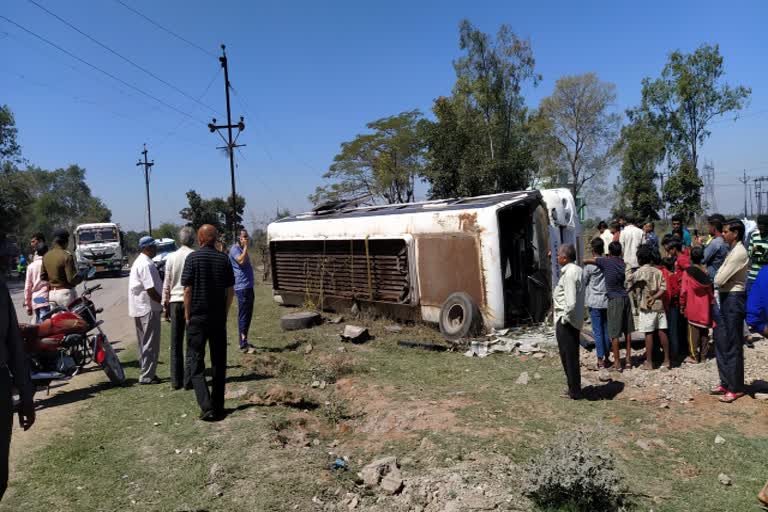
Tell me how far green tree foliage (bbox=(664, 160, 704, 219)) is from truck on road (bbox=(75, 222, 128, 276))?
2560cm

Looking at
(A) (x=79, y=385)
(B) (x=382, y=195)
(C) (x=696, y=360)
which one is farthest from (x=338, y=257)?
(B) (x=382, y=195)

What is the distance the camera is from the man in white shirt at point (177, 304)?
5.82 m

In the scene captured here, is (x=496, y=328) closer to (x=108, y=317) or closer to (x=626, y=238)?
(x=626, y=238)

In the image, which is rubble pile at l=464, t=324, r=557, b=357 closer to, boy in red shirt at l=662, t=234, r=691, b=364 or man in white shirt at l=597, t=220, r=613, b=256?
boy in red shirt at l=662, t=234, r=691, b=364

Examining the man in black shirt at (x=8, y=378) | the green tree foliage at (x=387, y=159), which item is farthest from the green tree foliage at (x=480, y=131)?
the man in black shirt at (x=8, y=378)

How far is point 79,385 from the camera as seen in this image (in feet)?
20.5

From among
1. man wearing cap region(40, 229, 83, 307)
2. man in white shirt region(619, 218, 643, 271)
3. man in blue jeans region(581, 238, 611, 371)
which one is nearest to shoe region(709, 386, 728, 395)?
man in blue jeans region(581, 238, 611, 371)

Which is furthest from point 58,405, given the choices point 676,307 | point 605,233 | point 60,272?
point 605,233

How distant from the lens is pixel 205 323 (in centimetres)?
481

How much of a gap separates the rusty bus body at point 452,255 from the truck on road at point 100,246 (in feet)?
51.4

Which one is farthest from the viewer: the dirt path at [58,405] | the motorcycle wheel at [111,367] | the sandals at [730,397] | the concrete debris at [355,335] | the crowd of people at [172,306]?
the concrete debris at [355,335]

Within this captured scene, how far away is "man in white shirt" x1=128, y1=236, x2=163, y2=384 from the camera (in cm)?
592

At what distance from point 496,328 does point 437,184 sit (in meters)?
18.3

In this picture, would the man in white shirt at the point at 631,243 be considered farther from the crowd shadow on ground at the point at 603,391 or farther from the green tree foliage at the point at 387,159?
the green tree foliage at the point at 387,159
